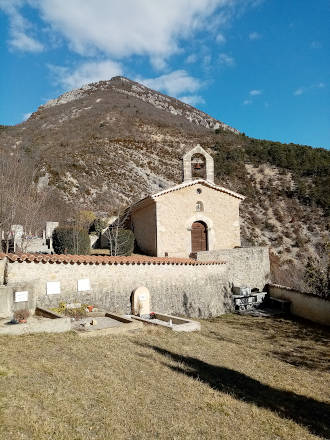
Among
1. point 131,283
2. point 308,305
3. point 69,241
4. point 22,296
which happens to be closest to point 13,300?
point 22,296

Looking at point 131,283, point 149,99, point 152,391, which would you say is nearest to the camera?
point 152,391

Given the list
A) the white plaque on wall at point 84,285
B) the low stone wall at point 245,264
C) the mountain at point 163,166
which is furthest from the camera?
the mountain at point 163,166

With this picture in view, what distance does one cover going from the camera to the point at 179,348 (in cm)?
890

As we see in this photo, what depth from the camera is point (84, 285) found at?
12445 millimetres

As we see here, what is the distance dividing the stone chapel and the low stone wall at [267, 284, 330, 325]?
187 inches

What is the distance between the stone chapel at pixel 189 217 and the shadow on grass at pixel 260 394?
11961 millimetres

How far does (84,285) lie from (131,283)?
2.08 m

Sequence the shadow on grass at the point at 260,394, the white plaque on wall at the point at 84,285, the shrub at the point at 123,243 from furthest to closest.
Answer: the shrub at the point at 123,243 < the white plaque on wall at the point at 84,285 < the shadow on grass at the point at 260,394

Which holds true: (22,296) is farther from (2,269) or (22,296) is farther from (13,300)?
(2,269)

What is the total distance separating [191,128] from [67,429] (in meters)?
59.7

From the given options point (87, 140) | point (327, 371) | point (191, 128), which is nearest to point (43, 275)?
point (327, 371)

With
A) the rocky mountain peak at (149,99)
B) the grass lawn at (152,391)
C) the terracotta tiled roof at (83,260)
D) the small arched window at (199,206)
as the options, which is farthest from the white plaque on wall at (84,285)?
the rocky mountain peak at (149,99)

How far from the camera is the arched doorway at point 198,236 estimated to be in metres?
20.7

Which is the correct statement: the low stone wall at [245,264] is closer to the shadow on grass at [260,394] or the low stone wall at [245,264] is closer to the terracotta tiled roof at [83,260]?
the terracotta tiled roof at [83,260]
